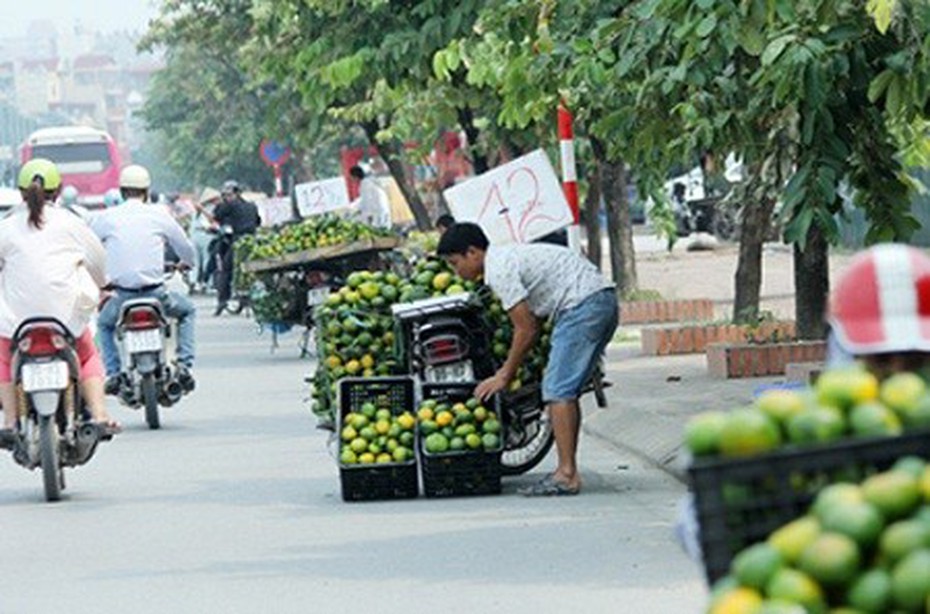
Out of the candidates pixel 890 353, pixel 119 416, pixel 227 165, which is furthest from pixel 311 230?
pixel 227 165

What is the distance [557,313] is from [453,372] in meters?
0.78

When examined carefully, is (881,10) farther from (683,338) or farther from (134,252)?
(683,338)

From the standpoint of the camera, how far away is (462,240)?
13938mm

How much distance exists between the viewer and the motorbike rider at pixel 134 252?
1953 centimetres

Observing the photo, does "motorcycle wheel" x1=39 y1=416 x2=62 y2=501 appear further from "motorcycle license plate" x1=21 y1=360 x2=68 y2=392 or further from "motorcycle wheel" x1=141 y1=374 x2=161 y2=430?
"motorcycle wheel" x1=141 y1=374 x2=161 y2=430

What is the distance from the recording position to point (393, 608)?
10477 millimetres

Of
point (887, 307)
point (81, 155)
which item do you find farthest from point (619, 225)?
point (81, 155)

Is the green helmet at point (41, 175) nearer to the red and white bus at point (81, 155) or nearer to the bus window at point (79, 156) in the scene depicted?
the red and white bus at point (81, 155)

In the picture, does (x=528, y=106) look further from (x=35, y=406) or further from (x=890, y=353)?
(x=890, y=353)

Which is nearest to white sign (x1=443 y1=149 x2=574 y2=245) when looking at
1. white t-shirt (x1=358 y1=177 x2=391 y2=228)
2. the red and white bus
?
white t-shirt (x1=358 y1=177 x2=391 y2=228)

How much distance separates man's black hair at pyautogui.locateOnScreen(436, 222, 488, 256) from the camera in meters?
13.9

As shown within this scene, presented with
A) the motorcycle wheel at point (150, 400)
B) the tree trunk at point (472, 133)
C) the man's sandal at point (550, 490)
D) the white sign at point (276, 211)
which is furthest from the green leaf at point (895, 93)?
the white sign at point (276, 211)

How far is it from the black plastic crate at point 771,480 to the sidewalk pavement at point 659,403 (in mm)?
10095

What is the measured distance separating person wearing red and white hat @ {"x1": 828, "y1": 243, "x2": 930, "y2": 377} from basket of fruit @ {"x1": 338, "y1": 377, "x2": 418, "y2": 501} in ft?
29.6
